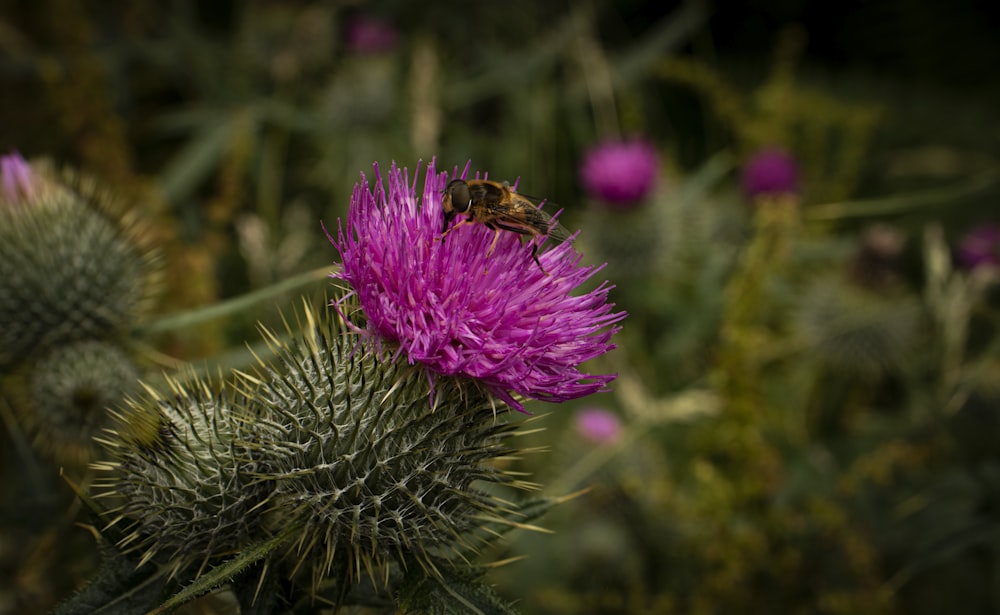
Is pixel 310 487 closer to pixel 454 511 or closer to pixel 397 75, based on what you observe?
pixel 454 511

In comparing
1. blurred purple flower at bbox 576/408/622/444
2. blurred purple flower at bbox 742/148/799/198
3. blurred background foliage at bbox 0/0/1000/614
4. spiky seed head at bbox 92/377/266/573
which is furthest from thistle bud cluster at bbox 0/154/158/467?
blurred purple flower at bbox 742/148/799/198

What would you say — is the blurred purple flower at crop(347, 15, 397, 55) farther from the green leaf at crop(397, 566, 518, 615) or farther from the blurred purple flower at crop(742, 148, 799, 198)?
the green leaf at crop(397, 566, 518, 615)

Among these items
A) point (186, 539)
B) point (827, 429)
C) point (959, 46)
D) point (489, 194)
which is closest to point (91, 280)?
point (186, 539)

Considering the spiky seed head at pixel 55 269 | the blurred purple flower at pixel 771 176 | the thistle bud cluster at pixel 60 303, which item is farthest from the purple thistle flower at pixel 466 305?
the blurred purple flower at pixel 771 176

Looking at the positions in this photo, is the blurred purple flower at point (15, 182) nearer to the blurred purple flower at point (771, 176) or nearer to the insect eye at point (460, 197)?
the insect eye at point (460, 197)

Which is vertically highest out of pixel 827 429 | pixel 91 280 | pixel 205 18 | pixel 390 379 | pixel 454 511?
pixel 205 18
